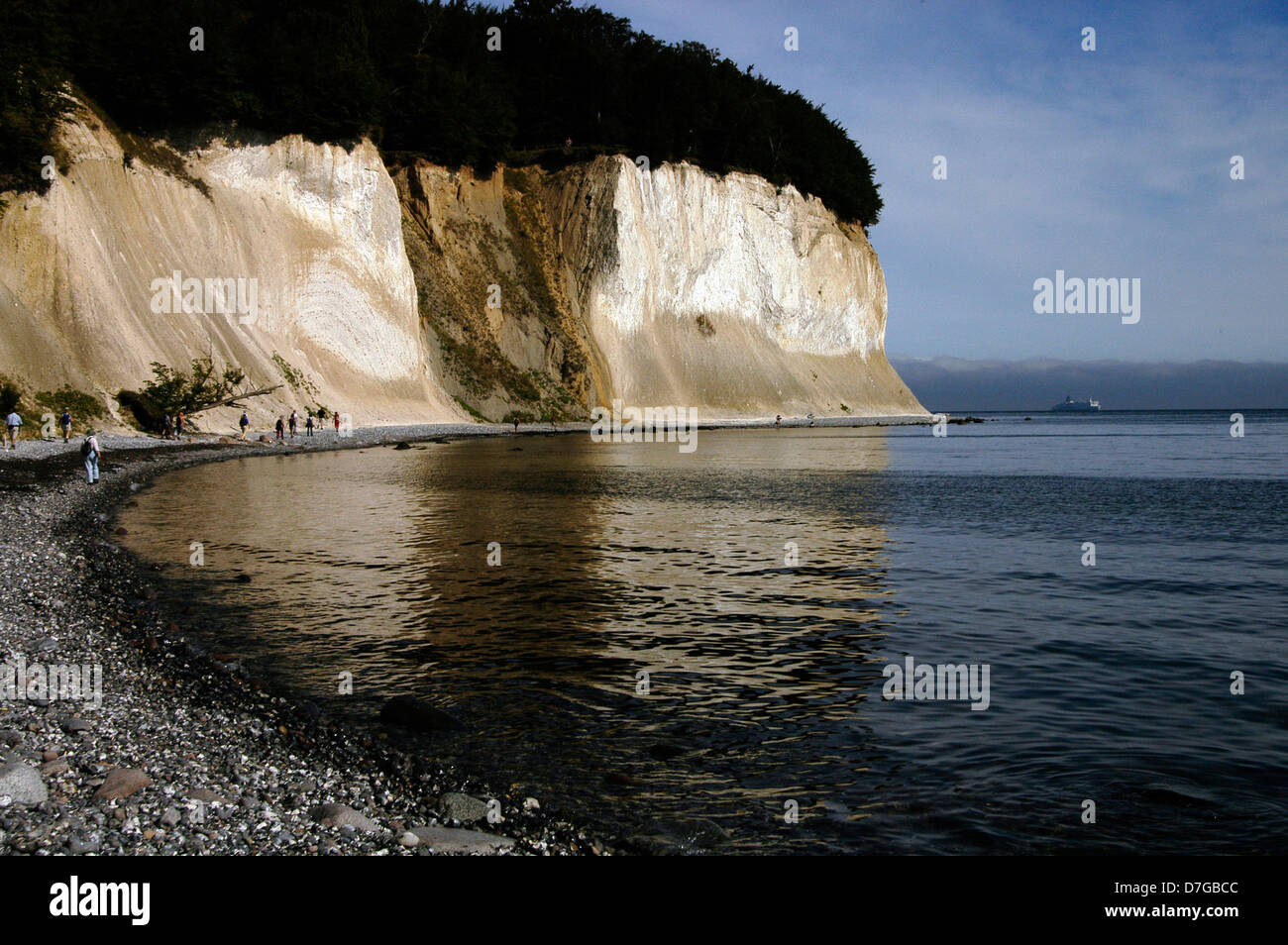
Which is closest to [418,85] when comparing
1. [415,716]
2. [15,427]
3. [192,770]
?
[15,427]

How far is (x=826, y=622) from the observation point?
1223 centimetres

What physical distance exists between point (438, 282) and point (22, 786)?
65122 mm

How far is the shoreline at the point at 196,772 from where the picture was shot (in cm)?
544

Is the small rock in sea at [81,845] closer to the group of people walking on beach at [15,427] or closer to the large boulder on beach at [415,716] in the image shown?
the large boulder on beach at [415,716]

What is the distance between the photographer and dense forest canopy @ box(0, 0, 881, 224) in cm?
4641

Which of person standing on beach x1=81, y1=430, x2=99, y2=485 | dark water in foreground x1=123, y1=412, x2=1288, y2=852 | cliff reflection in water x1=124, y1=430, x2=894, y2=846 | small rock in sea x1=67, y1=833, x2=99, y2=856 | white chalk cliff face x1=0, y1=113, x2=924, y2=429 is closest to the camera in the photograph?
small rock in sea x1=67, y1=833, x2=99, y2=856

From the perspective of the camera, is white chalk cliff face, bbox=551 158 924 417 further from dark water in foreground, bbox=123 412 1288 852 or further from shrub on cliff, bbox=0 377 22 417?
dark water in foreground, bbox=123 412 1288 852

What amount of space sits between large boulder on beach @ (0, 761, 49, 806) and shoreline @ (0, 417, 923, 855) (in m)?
0.01

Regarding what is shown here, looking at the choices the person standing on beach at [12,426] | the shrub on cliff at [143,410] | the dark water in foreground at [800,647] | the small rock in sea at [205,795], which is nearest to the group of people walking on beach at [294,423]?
the shrub on cliff at [143,410]

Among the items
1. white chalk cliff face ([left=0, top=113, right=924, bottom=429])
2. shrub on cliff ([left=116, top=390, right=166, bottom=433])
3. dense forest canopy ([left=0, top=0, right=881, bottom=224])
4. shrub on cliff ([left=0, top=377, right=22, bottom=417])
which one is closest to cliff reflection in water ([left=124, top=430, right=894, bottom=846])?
shrub on cliff ([left=0, top=377, right=22, bottom=417])

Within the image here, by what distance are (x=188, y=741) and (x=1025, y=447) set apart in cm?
6777

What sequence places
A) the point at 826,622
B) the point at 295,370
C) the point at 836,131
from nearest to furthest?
the point at 826,622, the point at 295,370, the point at 836,131
